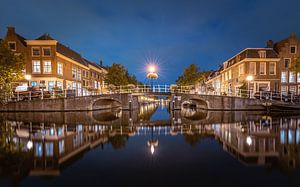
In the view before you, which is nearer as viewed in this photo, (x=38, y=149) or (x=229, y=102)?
(x=38, y=149)

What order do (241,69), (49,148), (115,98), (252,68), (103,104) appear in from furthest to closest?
(241,69), (103,104), (252,68), (115,98), (49,148)

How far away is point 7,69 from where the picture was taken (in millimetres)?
23500

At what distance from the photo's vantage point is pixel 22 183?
554cm

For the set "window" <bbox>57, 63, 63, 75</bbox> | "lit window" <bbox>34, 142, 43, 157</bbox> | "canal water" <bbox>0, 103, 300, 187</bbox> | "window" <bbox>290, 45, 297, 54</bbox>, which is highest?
"window" <bbox>290, 45, 297, 54</bbox>

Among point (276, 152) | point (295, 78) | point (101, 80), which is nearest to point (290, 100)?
point (295, 78)

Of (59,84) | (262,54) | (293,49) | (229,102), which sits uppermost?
(293,49)

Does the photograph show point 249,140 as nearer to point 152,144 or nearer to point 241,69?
point 152,144

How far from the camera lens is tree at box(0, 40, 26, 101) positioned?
76.8ft

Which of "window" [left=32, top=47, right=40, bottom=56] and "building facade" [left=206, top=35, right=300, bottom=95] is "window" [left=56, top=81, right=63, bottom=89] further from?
"building facade" [left=206, top=35, right=300, bottom=95]

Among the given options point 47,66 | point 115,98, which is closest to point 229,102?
point 115,98

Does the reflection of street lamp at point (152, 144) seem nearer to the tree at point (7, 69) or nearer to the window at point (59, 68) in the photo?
the tree at point (7, 69)

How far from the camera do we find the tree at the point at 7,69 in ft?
76.8

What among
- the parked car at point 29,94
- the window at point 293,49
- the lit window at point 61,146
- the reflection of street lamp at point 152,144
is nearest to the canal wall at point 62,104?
the parked car at point 29,94

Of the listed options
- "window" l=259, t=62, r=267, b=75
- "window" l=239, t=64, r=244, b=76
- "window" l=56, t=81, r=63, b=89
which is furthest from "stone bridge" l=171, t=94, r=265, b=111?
"window" l=56, t=81, r=63, b=89
